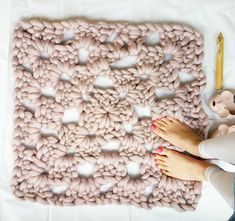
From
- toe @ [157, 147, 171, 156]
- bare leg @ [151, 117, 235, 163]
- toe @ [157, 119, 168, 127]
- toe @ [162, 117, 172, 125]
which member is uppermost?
toe @ [162, 117, 172, 125]

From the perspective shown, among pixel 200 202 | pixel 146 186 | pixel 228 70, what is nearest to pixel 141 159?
pixel 146 186

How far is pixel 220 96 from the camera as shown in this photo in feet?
3.27

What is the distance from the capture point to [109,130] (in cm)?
98

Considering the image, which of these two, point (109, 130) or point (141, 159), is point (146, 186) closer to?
point (141, 159)

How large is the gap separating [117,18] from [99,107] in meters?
0.25

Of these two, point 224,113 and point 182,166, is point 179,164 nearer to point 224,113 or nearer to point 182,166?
point 182,166

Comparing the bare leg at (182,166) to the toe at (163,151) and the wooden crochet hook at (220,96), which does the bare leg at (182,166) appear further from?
the wooden crochet hook at (220,96)

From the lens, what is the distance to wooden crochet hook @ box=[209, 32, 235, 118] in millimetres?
993

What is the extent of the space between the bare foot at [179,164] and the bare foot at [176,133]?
24 millimetres

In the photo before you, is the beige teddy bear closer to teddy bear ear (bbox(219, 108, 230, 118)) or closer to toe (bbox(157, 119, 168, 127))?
teddy bear ear (bbox(219, 108, 230, 118))

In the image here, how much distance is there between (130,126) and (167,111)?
106 mm

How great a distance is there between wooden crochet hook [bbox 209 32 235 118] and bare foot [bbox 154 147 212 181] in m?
0.15

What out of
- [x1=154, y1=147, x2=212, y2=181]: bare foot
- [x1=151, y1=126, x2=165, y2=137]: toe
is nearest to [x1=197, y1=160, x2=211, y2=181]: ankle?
[x1=154, y1=147, x2=212, y2=181]: bare foot

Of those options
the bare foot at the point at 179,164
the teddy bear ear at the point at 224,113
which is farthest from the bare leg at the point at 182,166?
the teddy bear ear at the point at 224,113
